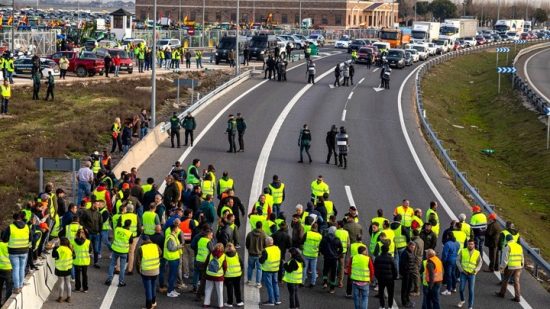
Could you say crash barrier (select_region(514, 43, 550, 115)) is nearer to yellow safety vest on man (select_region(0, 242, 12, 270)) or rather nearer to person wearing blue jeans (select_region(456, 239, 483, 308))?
person wearing blue jeans (select_region(456, 239, 483, 308))

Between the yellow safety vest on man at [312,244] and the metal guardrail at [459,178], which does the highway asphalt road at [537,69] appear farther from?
the yellow safety vest on man at [312,244]

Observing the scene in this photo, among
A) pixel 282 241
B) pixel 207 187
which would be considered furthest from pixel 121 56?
pixel 282 241

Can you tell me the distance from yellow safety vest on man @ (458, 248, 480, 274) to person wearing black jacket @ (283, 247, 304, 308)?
334cm

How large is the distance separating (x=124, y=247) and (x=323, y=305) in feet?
14.0

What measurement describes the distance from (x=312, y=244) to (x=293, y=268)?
155cm

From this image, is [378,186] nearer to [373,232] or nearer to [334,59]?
[373,232]

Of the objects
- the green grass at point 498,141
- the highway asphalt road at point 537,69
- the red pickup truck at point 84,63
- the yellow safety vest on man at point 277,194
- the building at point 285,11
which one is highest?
the building at point 285,11

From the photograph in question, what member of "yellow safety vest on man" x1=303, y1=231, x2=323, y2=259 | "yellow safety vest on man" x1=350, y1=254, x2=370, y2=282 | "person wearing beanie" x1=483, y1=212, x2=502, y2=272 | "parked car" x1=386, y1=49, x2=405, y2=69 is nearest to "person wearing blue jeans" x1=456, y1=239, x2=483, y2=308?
"yellow safety vest on man" x1=350, y1=254, x2=370, y2=282

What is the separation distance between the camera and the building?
141875mm

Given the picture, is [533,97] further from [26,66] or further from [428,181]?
[26,66]

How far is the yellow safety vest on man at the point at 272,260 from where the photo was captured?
18.9m

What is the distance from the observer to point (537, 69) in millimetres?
84938

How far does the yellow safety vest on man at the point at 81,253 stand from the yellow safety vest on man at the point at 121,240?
81cm

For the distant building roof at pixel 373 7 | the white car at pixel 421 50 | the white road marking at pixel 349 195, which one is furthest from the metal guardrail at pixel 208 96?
the distant building roof at pixel 373 7
